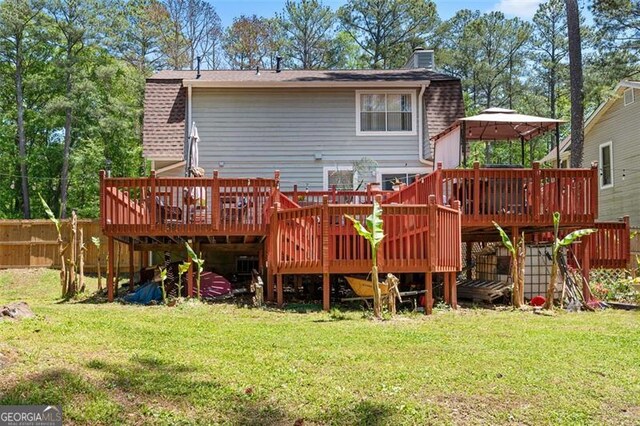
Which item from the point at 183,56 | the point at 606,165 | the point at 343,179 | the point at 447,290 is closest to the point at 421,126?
the point at 343,179

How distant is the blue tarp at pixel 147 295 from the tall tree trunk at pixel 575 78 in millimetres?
10626

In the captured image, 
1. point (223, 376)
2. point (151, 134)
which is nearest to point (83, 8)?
Answer: point (151, 134)

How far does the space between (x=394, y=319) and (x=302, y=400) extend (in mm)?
3857

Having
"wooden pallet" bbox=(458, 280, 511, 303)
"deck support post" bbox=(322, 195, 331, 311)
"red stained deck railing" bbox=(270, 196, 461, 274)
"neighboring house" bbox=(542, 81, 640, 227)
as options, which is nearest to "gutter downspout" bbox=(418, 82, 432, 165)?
"neighboring house" bbox=(542, 81, 640, 227)

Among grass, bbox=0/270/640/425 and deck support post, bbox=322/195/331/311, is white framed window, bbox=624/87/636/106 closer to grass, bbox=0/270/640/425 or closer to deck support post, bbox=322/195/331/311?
grass, bbox=0/270/640/425

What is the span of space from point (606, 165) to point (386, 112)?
9.30m

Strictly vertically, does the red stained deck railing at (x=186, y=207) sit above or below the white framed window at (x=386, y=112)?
below

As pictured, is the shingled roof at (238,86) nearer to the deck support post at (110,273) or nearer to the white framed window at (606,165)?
the deck support post at (110,273)

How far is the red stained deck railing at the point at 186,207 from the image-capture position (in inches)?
401

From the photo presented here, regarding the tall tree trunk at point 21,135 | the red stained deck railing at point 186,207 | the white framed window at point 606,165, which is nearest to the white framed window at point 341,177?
the red stained deck railing at point 186,207

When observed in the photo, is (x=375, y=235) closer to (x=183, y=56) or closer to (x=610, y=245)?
(x=610, y=245)

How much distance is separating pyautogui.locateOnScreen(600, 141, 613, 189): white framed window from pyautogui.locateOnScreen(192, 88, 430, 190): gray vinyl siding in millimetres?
8261

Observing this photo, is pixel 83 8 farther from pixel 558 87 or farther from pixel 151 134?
pixel 558 87

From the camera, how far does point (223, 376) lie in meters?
4.89
